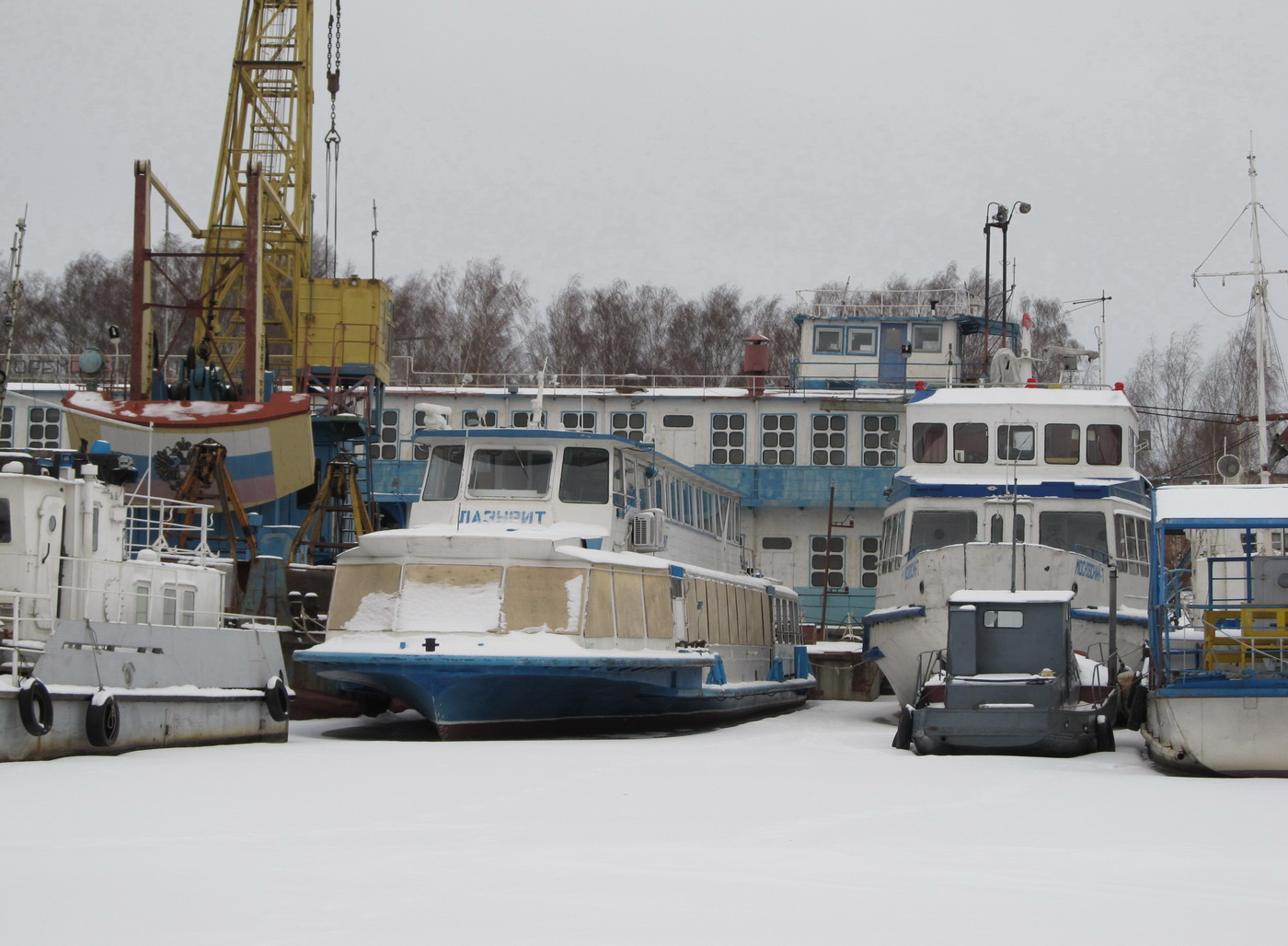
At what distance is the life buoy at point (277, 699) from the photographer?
1933 cm

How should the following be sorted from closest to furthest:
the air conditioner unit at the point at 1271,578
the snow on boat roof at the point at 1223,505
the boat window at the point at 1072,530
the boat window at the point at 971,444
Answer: the snow on boat roof at the point at 1223,505 → the air conditioner unit at the point at 1271,578 → the boat window at the point at 1072,530 → the boat window at the point at 971,444

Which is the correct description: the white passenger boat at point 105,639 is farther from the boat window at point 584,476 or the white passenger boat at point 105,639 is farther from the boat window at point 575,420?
the boat window at point 575,420

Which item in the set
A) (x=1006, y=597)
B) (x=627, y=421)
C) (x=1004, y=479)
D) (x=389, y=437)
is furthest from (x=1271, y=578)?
(x=389, y=437)

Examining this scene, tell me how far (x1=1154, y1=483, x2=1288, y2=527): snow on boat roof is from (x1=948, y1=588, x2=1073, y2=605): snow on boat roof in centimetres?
257

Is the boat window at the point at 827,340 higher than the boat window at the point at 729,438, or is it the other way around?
the boat window at the point at 827,340

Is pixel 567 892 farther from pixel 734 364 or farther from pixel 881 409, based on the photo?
pixel 734 364

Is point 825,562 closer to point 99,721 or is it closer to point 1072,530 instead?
point 1072,530

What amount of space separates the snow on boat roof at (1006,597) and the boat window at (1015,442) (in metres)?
6.52

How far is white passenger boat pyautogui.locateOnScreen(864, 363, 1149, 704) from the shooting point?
22984 mm

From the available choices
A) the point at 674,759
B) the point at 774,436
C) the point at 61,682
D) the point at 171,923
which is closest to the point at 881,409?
the point at 774,436

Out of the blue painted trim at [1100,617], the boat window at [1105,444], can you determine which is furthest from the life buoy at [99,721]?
the boat window at [1105,444]

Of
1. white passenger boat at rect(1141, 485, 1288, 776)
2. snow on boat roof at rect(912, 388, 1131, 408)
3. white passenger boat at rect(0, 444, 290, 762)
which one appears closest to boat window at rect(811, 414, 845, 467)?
snow on boat roof at rect(912, 388, 1131, 408)

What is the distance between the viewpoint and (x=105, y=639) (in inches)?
646

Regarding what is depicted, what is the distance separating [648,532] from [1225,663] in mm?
7797
